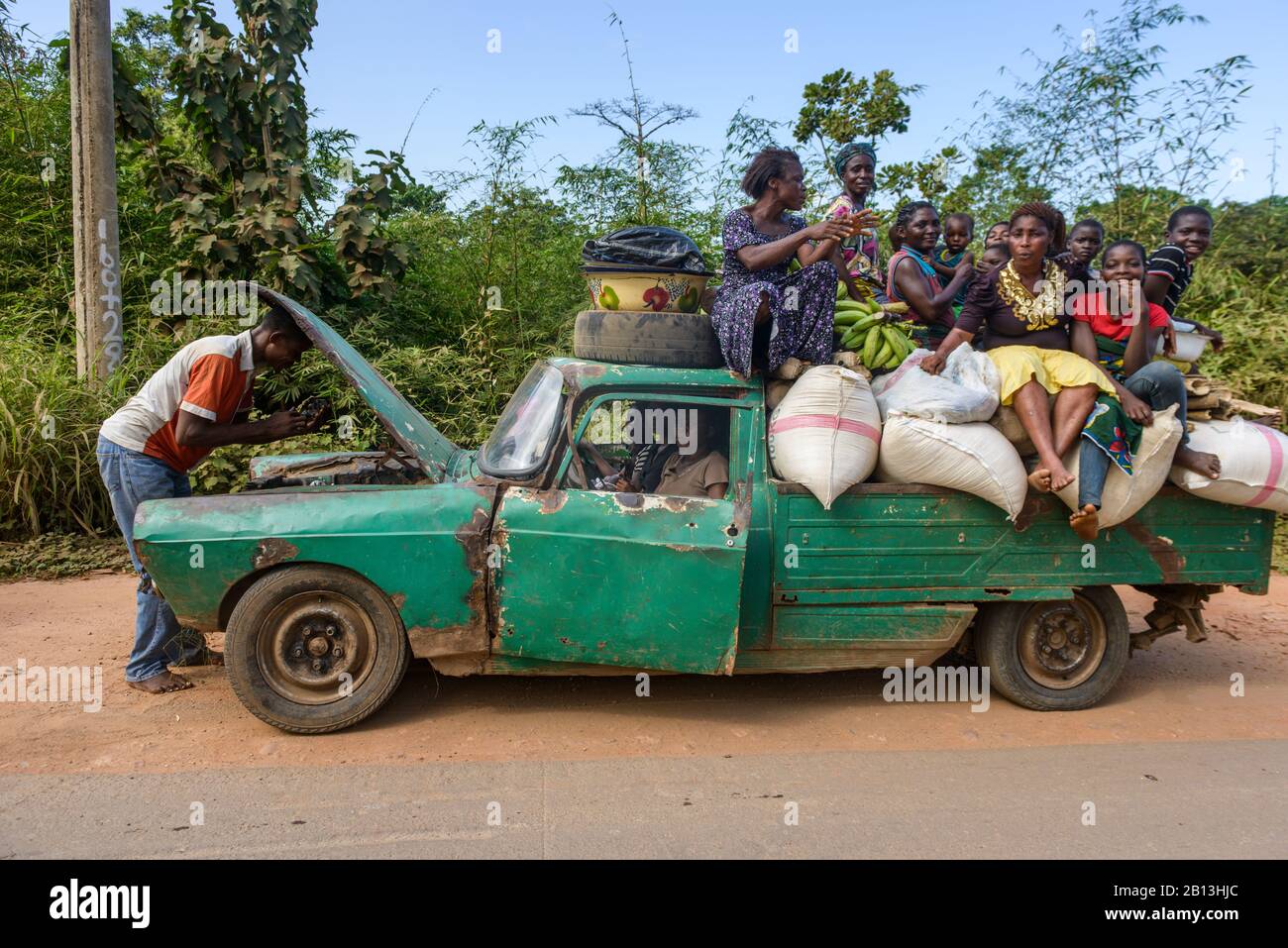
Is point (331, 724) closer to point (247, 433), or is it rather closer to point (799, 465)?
point (247, 433)

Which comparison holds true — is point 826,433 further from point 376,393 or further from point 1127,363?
point 376,393

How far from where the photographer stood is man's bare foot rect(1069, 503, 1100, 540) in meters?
4.09

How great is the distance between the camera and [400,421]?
4262 millimetres

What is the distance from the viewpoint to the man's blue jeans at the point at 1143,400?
4.12 m

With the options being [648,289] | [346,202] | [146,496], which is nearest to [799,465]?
[648,289]

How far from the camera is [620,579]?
386 cm

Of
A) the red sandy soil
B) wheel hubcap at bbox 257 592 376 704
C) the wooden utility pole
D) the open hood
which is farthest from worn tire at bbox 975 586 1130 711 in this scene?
the wooden utility pole

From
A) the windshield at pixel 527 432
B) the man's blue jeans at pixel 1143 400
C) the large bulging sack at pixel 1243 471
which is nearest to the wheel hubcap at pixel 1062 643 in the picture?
the man's blue jeans at pixel 1143 400

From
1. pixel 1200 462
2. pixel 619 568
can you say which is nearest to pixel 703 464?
pixel 619 568

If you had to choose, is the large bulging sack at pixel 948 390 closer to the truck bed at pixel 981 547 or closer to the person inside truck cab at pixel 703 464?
the truck bed at pixel 981 547

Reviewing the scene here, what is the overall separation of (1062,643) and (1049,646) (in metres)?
0.07

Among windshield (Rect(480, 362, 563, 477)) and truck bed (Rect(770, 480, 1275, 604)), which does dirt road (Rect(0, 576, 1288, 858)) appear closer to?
truck bed (Rect(770, 480, 1275, 604))

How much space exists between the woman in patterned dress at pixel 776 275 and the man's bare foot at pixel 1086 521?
133 cm

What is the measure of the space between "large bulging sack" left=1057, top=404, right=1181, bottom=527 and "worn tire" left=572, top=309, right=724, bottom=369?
1.75 metres
